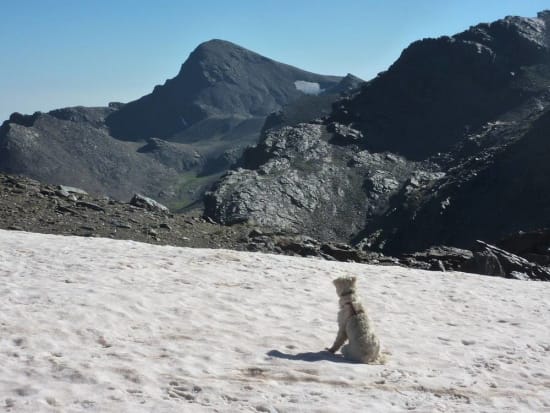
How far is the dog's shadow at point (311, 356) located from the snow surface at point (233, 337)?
4 centimetres

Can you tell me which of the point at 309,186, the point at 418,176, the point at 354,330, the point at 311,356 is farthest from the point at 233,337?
the point at 418,176

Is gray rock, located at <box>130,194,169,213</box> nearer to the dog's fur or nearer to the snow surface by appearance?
the snow surface

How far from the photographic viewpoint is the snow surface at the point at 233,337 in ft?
34.9

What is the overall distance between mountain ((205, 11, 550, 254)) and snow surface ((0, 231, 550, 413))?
9643 centimetres

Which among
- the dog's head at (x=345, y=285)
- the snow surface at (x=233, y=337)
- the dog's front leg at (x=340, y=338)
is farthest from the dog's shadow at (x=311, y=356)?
the dog's head at (x=345, y=285)

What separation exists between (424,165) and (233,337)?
16226 cm

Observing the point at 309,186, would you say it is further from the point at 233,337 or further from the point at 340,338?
the point at 340,338

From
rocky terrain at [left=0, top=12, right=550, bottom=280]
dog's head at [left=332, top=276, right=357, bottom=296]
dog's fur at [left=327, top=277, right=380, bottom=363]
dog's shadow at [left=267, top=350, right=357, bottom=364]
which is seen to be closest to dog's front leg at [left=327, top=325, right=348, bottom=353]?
dog's fur at [left=327, top=277, right=380, bottom=363]

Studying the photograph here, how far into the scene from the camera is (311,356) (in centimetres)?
A: 1291

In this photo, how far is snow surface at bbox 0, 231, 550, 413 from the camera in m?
10.6

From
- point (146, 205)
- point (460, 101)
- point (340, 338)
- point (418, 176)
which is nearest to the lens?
point (340, 338)

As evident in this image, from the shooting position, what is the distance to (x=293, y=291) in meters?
18.9

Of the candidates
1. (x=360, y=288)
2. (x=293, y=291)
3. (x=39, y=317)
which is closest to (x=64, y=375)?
(x=39, y=317)

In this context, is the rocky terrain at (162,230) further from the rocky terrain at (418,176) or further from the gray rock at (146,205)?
the gray rock at (146,205)
